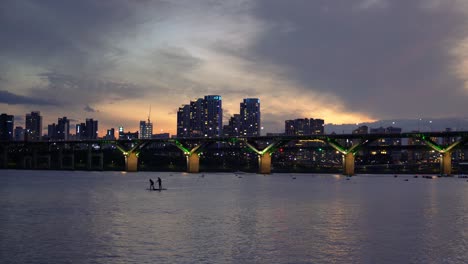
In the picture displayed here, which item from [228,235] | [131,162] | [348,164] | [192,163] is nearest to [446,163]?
[348,164]

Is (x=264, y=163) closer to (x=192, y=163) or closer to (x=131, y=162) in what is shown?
(x=192, y=163)

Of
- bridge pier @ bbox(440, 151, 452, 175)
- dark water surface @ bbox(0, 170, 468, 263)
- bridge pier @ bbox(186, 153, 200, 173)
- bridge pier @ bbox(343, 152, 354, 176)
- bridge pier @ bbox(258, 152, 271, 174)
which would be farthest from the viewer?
bridge pier @ bbox(186, 153, 200, 173)

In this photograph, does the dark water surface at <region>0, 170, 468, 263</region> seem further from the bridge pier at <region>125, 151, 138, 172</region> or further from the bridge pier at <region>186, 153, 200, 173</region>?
the bridge pier at <region>125, 151, 138, 172</region>

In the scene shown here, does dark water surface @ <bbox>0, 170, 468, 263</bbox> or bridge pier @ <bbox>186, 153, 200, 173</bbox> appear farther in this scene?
bridge pier @ <bbox>186, 153, 200, 173</bbox>

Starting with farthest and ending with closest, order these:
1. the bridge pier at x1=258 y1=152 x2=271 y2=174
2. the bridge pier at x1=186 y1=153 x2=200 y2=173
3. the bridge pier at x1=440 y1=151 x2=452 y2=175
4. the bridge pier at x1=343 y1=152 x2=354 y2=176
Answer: the bridge pier at x1=186 y1=153 x2=200 y2=173, the bridge pier at x1=258 y1=152 x2=271 y2=174, the bridge pier at x1=343 y1=152 x2=354 y2=176, the bridge pier at x1=440 y1=151 x2=452 y2=175

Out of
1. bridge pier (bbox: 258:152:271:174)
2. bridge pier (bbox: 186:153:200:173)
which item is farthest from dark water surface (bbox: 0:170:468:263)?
bridge pier (bbox: 186:153:200:173)

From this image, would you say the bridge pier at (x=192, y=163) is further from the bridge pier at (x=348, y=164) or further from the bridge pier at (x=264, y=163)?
the bridge pier at (x=348, y=164)

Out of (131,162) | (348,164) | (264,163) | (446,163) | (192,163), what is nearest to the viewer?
(446,163)

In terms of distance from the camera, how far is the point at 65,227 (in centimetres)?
3188

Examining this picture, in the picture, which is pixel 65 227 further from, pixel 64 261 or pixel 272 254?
pixel 272 254

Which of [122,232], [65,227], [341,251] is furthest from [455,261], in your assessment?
[65,227]

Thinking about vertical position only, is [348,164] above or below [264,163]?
below

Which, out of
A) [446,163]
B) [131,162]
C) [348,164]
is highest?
[131,162]

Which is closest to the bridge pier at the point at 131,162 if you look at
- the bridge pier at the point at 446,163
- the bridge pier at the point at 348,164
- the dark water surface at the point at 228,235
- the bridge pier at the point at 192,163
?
the bridge pier at the point at 192,163
